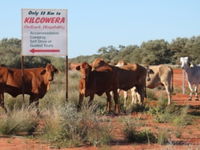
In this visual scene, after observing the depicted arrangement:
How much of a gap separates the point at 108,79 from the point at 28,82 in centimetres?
313

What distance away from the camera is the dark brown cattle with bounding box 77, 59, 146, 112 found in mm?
17297

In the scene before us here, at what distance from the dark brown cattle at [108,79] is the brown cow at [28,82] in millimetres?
1321

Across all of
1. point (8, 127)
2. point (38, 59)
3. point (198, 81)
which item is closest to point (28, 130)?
point (8, 127)

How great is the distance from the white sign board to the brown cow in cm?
71

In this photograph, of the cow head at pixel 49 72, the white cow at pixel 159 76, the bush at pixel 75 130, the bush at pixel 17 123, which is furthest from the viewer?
the white cow at pixel 159 76

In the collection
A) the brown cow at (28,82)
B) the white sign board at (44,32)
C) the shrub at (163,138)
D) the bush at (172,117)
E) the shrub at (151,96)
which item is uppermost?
the white sign board at (44,32)

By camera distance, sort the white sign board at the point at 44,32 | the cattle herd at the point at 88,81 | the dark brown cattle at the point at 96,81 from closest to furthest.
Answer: the cattle herd at the point at 88,81
the white sign board at the point at 44,32
the dark brown cattle at the point at 96,81

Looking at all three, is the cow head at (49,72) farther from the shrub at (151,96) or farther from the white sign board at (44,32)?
the shrub at (151,96)

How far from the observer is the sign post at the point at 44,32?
16.7 meters

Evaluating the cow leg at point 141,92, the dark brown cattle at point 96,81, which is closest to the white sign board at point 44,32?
the dark brown cattle at point 96,81

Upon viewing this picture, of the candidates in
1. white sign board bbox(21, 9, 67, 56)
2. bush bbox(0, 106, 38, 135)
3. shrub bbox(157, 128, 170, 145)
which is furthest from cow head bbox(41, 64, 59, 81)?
shrub bbox(157, 128, 170, 145)

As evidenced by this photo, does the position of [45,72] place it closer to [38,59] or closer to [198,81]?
[198,81]

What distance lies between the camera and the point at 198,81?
2728 centimetres

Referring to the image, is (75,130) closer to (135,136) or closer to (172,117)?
(135,136)
